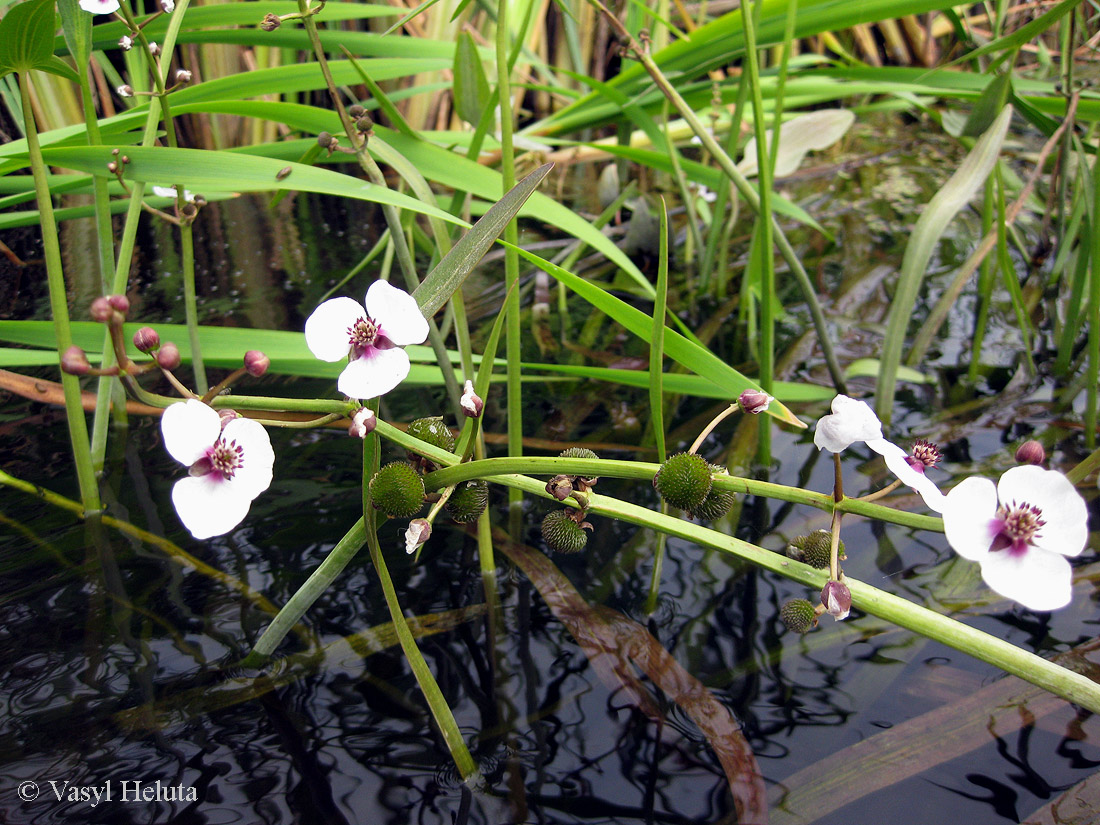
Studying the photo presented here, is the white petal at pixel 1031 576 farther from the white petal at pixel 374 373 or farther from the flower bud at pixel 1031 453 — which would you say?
the white petal at pixel 374 373

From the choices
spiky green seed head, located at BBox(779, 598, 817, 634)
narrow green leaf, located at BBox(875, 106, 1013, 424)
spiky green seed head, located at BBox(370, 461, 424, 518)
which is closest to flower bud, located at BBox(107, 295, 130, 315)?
spiky green seed head, located at BBox(370, 461, 424, 518)

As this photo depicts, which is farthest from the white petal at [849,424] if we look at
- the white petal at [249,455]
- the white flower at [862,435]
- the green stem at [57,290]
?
the green stem at [57,290]

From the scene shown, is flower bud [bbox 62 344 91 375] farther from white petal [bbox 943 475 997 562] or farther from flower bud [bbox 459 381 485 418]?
white petal [bbox 943 475 997 562]

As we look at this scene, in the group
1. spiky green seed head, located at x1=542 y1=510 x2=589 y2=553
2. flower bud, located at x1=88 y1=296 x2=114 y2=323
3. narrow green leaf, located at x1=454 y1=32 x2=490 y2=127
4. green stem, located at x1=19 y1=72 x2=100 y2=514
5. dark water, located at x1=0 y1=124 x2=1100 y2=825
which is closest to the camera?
flower bud, located at x1=88 y1=296 x2=114 y2=323

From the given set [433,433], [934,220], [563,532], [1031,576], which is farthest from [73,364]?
[934,220]

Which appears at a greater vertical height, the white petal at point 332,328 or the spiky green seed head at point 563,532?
the white petal at point 332,328

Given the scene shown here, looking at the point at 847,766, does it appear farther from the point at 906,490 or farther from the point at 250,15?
the point at 250,15

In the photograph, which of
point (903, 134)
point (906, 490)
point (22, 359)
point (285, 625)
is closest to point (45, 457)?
point (22, 359)
